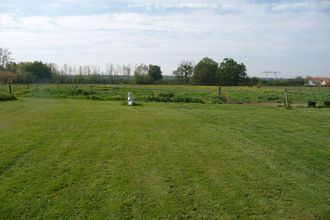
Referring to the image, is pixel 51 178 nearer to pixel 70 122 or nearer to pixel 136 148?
pixel 136 148

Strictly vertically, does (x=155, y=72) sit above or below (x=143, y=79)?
above

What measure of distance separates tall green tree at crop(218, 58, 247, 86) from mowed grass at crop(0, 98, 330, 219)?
200 ft

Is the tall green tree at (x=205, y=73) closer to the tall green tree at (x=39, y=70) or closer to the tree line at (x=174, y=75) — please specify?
the tree line at (x=174, y=75)

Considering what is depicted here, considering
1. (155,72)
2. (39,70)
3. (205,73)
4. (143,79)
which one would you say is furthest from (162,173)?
(155,72)

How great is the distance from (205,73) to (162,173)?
6598cm

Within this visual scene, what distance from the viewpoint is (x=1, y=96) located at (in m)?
19.8

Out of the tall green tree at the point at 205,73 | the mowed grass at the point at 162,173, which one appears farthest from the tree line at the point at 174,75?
the mowed grass at the point at 162,173

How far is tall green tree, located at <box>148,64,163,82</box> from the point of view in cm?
7239

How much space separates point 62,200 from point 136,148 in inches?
120

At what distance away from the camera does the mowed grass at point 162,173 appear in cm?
395

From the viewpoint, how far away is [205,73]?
70125mm

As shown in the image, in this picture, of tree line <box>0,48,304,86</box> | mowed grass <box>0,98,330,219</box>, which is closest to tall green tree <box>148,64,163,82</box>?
tree line <box>0,48,304,86</box>

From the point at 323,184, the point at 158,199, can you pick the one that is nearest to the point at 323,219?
the point at 323,184

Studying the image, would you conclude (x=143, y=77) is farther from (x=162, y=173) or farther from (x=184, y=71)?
(x=162, y=173)
